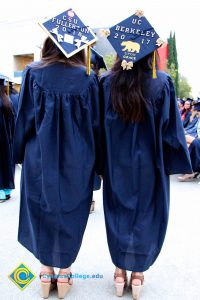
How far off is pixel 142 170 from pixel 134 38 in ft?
2.81

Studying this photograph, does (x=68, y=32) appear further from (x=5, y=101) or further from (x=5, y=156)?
(x=5, y=156)

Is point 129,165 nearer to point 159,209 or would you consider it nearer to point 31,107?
point 159,209

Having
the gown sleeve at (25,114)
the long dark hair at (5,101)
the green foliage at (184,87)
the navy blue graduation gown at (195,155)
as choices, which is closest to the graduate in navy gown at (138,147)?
the gown sleeve at (25,114)

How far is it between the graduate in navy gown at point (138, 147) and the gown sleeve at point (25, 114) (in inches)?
19.2

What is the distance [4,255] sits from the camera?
303cm

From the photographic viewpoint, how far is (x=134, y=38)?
7.28 feet

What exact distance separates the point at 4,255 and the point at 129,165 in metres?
1.51

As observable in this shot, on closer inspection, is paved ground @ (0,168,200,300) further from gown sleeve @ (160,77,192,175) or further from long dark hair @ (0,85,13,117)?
long dark hair @ (0,85,13,117)

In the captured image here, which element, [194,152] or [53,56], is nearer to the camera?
[53,56]

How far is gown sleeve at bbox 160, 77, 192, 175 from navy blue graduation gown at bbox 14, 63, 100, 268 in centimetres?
45

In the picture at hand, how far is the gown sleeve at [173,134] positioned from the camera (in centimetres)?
225

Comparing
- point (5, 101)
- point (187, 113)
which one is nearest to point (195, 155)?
point (187, 113)

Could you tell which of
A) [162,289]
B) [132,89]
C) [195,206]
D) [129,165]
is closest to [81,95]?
[132,89]

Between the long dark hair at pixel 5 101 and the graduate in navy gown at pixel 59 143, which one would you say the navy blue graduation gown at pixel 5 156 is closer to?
the long dark hair at pixel 5 101
